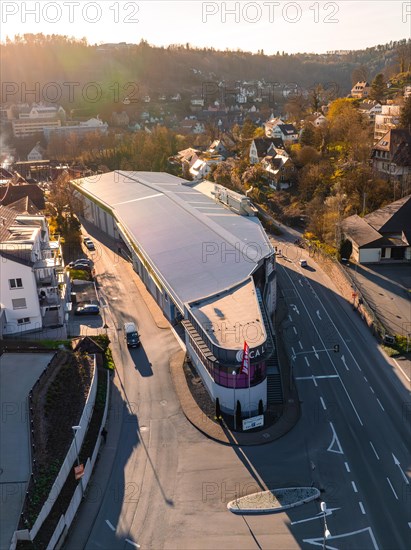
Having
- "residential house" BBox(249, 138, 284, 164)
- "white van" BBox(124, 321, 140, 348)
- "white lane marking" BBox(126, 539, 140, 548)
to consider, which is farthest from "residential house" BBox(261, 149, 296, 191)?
"white lane marking" BBox(126, 539, 140, 548)

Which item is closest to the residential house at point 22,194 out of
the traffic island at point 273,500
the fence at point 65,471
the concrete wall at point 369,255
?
the fence at point 65,471

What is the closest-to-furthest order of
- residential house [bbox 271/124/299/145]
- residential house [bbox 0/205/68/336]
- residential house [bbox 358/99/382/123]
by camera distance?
residential house [bbox 0/205/68/336] < residential house [bbox 358/99/382/123] < residential house [bbox 271/124/299/145]

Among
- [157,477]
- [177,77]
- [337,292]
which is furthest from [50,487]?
[177,77]

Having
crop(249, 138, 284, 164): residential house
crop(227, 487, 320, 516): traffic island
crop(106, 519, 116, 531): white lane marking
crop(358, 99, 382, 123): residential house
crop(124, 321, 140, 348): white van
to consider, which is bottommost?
crop(106, 519, 116, 531): white lane marking

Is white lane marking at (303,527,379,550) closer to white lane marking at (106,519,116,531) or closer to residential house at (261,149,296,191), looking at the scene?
white lane marking at (106,519,116,531)

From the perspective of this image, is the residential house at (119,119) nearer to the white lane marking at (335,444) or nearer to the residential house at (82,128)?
the residential house at (82,128)

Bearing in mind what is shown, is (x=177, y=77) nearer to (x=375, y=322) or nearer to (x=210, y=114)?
(x=210, y=114)

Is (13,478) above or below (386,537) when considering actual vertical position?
above

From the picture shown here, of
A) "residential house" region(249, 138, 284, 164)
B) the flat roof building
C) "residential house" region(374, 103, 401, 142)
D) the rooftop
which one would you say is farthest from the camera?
"residential house" region(249, 138, 284, 164)
